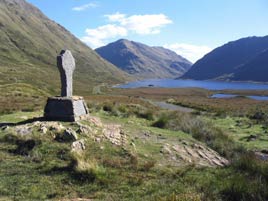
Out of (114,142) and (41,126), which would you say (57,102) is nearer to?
(41,126)

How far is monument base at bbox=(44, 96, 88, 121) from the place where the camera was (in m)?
17.0

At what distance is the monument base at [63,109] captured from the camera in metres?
17.0

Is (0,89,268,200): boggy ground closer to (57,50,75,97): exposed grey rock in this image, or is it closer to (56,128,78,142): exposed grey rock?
(56,128,78,142): exposed grey rock

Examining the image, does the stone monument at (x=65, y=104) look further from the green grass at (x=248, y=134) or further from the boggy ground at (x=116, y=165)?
the green grass at (x=248, y=134)

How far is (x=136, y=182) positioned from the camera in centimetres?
1011

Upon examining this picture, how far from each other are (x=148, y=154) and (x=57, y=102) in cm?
572

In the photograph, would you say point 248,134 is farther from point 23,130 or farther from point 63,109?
point 23,130

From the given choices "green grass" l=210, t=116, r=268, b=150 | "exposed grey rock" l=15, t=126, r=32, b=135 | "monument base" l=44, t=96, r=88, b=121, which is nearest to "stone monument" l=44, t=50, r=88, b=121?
"monument base" l=44, t=96, r=88, b=121

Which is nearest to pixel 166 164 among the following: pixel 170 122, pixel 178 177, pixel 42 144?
pixel 178 177

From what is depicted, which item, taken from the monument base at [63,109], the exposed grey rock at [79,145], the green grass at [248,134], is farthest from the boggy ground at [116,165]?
the green grass at [248,134]

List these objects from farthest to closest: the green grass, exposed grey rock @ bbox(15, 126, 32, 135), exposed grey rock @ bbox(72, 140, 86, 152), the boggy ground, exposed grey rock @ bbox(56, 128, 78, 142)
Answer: the green grass < exposed grey rock @ bbox(15, 126, 32, 135) < exposed grey rock @ bbox(56, 128, 78, 142) < exposed grey rock @ bbox(72, 140, 86, 152) < the boggy ground

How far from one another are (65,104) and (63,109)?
26 centimetres

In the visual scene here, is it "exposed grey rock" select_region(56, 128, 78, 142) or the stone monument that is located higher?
the stone monument

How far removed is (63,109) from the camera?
17234 mm
